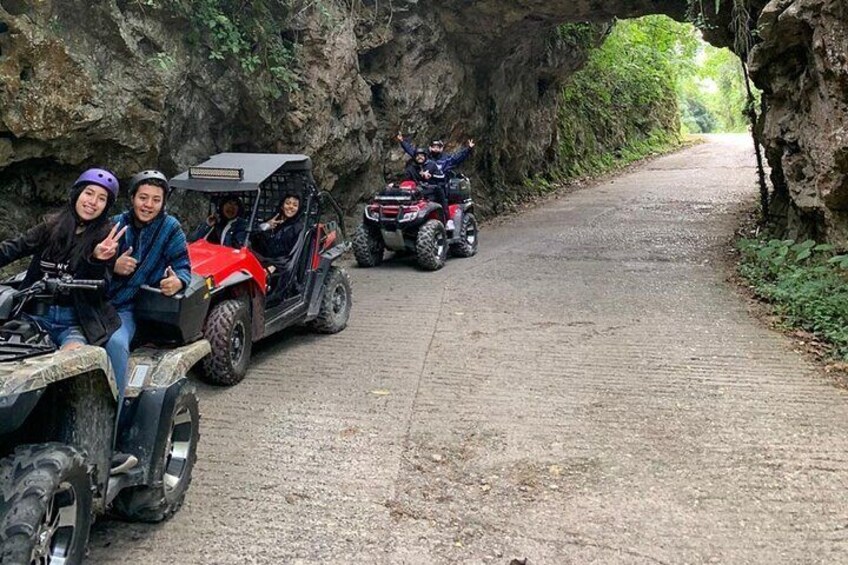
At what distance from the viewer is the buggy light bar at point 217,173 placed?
5930 millimetres

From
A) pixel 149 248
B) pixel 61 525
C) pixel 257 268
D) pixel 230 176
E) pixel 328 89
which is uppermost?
pixel 328 89

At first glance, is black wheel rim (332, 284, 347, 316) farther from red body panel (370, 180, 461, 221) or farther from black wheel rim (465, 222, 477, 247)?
black wheel rim (465, 222, 477, 247)

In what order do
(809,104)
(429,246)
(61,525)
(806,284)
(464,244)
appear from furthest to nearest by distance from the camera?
(464,244)
(429,246)
(809,104)
(806,284)
(61,525)

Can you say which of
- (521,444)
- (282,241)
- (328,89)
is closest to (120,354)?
(521,444)

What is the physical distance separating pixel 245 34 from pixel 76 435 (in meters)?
7.10

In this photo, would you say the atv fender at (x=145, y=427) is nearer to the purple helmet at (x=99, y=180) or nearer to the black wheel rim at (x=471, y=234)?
the purple helmet at (x=99, y=180)

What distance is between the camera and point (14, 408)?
233cm

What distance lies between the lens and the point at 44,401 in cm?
283

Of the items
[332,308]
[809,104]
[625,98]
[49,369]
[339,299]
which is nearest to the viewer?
[49,369]

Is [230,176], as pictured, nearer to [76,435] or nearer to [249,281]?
[249,281]

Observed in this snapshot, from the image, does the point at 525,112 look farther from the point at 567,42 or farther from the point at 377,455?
the point at 377,455

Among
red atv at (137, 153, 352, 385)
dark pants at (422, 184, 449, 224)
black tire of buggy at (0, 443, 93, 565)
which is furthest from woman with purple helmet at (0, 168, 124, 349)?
dark pants at (422, 184, 449, 224)

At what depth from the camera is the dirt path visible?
333cm

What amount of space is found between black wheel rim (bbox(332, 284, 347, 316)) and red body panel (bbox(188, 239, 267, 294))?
3.89ft
